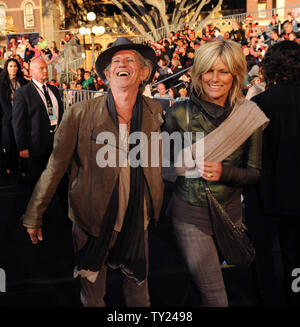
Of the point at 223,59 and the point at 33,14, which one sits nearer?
the point at 223,59

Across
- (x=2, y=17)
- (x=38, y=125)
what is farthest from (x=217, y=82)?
(x=2, y=17)

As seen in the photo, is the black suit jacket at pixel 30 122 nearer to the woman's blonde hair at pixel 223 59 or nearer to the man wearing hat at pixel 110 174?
the man wearing hat at pixel 110 174

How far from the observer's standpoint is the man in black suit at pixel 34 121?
4551 mm

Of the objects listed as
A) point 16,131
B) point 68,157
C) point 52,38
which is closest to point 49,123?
point 16,131

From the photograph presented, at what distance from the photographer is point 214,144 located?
2109 mm

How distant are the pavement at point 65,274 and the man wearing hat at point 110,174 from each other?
31.5 inches

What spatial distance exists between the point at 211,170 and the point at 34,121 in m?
3.13

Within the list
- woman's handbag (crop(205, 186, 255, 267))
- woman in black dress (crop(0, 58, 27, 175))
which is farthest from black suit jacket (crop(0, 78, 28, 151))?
woman's handbag (crop(205, 186, 255, 267))

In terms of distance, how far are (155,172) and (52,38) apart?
1244 inches

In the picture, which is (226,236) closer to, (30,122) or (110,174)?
(110,174)

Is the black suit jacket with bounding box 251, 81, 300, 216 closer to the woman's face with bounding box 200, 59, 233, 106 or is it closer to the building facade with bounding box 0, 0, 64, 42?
the woman's face with bounding box 200, 59, 233, 106

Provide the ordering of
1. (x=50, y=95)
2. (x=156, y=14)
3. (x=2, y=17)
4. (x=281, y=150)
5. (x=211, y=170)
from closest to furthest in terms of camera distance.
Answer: (x=211, y=170) → (x=281, y=150) → (x=50, y=95) → (x=156, y=14) → (x=2, y=17)

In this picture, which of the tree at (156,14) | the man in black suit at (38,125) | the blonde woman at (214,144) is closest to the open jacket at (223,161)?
the blonde woman at (214,144)
